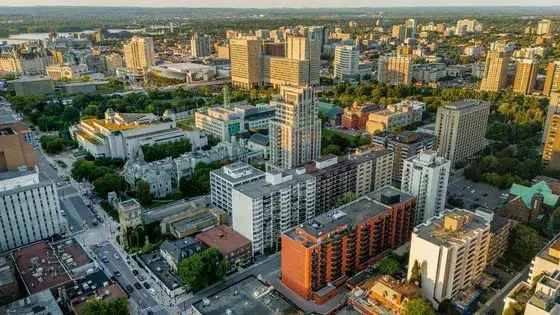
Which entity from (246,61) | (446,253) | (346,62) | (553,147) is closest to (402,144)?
(553,147)

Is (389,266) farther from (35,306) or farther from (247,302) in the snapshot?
(35,306)

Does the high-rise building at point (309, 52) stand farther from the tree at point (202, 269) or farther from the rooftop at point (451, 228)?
the tree at point (202, 269)

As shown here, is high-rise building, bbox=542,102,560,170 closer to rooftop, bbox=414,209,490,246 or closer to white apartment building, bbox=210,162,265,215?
rooftop, bbox=414,209,490,246

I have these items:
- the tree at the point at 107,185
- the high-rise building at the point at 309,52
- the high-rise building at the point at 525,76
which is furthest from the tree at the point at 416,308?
the high-rise building at the point at 309,52

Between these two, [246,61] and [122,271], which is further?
[246,61]

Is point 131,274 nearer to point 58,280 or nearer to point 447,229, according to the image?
point 58,280

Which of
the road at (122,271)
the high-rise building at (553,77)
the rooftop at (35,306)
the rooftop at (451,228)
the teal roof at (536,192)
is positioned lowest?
the road at (122,271)

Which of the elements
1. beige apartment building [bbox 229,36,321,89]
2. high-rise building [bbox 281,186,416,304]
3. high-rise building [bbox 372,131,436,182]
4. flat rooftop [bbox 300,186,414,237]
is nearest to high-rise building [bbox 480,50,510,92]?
beige apartment building [bbox 229,36,321,89]
